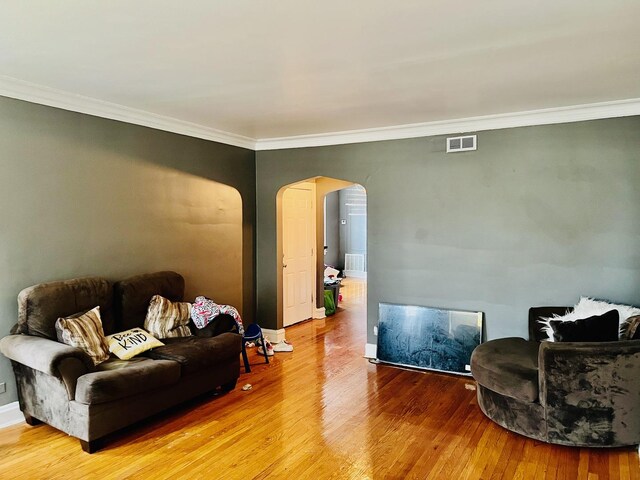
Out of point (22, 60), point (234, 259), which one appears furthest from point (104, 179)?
point (234, 259)

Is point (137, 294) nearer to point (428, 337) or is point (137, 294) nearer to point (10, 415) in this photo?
point (10, 415)

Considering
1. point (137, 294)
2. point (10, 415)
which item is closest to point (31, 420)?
point (10, 415)

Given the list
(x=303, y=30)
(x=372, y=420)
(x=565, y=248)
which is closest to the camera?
(x=303, y=30)

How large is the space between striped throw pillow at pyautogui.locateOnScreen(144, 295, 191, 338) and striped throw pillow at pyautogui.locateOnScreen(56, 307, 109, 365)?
0.47 metres

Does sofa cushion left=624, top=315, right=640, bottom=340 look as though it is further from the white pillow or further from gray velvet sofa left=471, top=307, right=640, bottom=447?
gray velvet sofa left=471, top=307, right=640, bottom=447

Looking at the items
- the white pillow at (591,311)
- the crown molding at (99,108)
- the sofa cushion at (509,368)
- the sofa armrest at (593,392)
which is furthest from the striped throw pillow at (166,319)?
the white pillow at (591,311)

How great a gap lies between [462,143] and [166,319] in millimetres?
3322

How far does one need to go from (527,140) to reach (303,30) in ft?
9.31

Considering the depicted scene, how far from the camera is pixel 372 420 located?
3520mm

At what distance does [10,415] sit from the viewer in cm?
335

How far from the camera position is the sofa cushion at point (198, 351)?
11.7 ft

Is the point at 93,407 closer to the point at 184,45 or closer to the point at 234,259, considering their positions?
the point at 184,45

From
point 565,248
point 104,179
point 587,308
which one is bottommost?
point 587,308

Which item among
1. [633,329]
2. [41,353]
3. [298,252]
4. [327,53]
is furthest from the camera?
[298,252]
